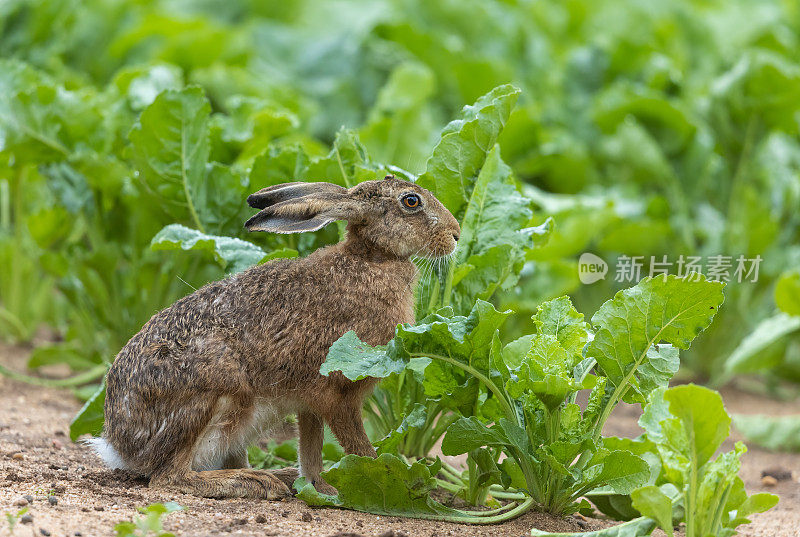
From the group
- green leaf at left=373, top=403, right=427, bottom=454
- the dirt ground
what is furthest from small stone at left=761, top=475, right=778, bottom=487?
green leaf at left=373, top=403, right=427, bottom=454

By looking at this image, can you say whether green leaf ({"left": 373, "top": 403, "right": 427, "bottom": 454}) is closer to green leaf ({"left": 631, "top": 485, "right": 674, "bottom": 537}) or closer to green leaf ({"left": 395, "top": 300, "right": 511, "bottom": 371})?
green leaf ({"left": 395, "top": 300, "right": 511, "bottom": 371})

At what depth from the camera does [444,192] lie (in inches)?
185

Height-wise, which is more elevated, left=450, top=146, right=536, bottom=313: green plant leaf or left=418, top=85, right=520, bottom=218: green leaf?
left=418, top=85, right=520, bottom=218: green leaf

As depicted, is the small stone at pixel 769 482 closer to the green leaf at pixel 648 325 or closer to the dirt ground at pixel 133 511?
the dirt ground at pixel 133 511

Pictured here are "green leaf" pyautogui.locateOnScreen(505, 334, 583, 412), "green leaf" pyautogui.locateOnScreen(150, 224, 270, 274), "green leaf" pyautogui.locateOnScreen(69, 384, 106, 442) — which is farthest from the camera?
"green leaf" pyautogui.locateOnScreen(69, 384, 106, 442)

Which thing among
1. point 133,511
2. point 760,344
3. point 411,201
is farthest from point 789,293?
point 133,511

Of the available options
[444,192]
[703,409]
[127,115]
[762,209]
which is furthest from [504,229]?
[762,209]

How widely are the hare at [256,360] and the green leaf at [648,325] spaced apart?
0.85 m

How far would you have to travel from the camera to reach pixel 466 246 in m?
4.74

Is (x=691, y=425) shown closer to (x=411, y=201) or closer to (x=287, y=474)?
(x=411, y=201)

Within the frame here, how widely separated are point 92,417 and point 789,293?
13.9ft

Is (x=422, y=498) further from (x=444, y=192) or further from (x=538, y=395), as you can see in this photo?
(x=444, y=192)

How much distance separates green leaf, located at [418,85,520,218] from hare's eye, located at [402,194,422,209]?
12.1 inches

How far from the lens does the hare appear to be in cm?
405
